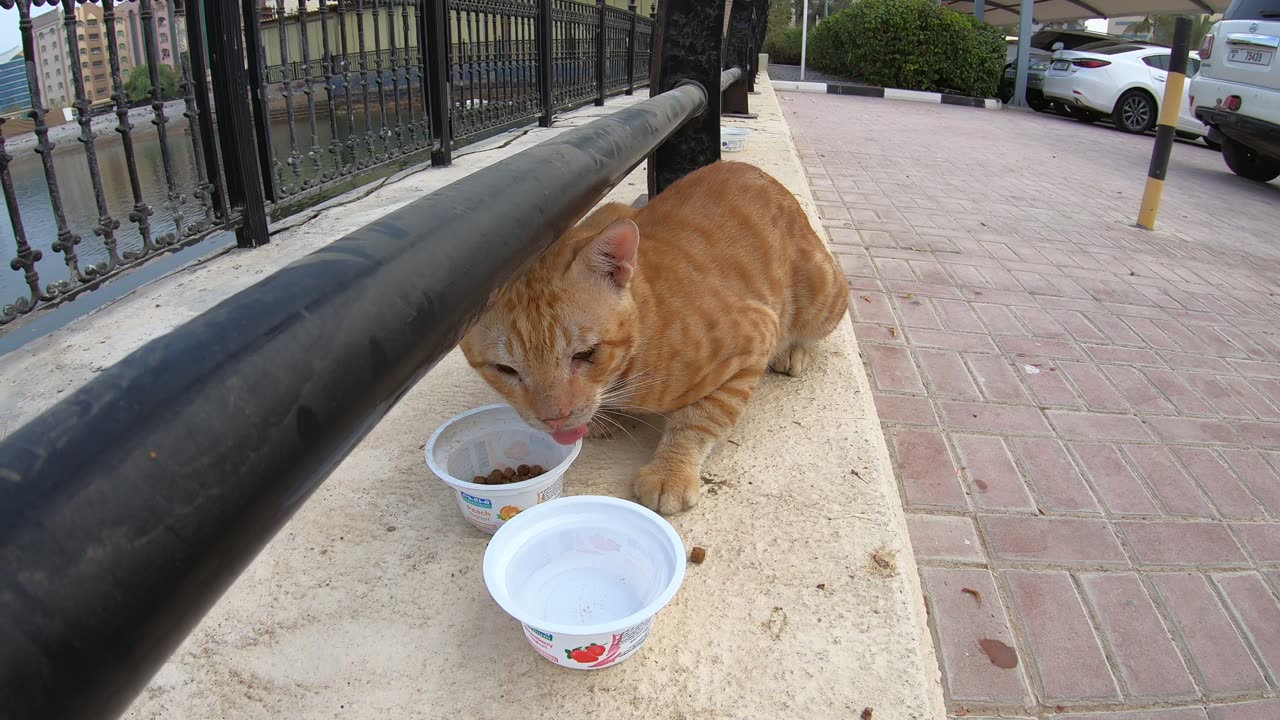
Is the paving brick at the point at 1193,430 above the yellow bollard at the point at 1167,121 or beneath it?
beneath

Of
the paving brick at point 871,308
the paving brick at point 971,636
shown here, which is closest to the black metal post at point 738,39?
the paving brick at point 871,308

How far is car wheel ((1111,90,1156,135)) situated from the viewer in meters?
13.0

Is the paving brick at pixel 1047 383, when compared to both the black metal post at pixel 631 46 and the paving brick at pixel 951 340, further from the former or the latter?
the black metal post at pixel 631 46

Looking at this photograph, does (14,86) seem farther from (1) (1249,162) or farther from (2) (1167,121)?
(1) (1249,162)

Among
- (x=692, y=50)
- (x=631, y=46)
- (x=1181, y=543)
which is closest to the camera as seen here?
(x=1181, y=543)

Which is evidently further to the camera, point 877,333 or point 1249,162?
point 1249,162

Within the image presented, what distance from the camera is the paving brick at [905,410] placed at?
272cm

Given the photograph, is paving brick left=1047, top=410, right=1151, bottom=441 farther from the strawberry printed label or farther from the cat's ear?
the strawberry printed label

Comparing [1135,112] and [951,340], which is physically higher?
[1135,112]

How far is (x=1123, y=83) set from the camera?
13141mm

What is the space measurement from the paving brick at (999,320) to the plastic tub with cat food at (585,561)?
2.66 meters

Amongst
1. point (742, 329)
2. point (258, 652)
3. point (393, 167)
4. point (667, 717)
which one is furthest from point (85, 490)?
point (393, 167)

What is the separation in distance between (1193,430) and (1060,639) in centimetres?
154

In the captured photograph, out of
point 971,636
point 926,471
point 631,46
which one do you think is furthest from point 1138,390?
point 631,46
